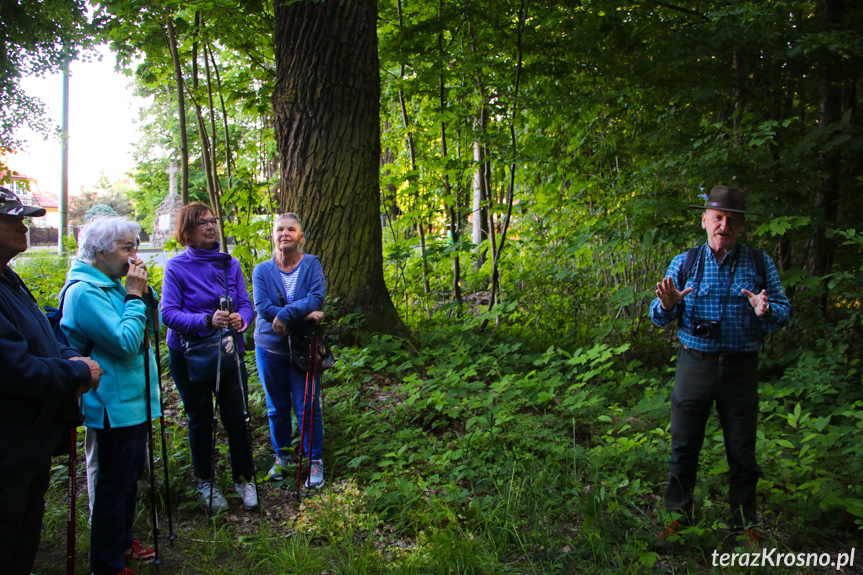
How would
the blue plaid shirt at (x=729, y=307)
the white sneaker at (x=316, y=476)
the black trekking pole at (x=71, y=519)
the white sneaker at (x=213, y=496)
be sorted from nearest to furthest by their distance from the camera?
the black trekking pole at (x=71, y=519)
the blue plaid shirt at (x=729, y=307)
the white sneaker at (x=213, y=496)
the white sneaker at (x=316, y=476)

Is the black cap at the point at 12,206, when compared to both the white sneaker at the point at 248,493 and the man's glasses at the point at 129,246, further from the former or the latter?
the white sneaker at the point at 248,493

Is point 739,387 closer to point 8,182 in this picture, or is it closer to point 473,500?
point 473,500

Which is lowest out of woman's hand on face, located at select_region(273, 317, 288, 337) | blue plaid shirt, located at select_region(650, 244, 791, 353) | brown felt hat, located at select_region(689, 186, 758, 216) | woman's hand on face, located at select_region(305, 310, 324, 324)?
woman's hand on face, located at select_region(273, 317, 288, 337)

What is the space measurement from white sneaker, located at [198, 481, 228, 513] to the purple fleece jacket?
951 millimetres

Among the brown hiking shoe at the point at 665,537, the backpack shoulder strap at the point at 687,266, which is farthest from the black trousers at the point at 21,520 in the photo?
the backpack shoulder strap at the point at 687,266

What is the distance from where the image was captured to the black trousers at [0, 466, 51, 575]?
2.09 meters

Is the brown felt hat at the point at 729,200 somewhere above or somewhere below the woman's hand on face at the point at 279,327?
above

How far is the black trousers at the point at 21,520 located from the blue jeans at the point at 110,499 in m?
0.59

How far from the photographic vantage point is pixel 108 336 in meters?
2.76

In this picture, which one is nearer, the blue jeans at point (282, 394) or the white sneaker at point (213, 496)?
the white sneaker at point (213, 496)

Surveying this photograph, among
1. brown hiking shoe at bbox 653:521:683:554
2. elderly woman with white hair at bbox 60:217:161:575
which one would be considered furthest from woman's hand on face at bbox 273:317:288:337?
brown hiking shoe at bbox 653:521:683:554

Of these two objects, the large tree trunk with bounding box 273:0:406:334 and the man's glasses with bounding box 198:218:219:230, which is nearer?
the man's glasses with bounding box 198:218:219:230

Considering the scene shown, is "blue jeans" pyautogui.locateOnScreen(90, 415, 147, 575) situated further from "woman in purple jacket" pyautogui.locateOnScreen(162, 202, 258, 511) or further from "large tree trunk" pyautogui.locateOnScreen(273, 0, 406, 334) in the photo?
"large tree trunk" pyautogui.locateOnScreen(273, 0, 406, 334)

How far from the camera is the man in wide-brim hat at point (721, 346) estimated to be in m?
3.01
